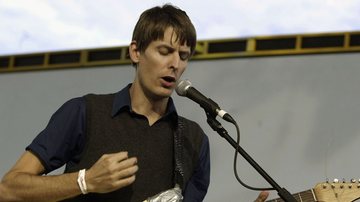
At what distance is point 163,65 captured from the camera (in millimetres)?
3557

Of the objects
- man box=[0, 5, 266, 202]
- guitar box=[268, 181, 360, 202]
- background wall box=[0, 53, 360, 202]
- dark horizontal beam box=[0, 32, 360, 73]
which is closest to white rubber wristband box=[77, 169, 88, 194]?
man box=[0, 5, 266, 202]

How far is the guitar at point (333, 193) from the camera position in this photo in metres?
4.21

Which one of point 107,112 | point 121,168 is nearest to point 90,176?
point 121,168

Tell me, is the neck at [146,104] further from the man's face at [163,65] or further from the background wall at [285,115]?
the background wall at [285,115]

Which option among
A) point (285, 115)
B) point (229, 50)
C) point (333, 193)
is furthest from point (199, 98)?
point (229, 50)

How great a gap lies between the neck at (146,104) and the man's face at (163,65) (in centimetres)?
5

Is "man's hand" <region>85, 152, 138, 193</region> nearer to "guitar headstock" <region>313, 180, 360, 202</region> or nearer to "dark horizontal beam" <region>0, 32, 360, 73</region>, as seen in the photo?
"guitar headstock" <region>313, 180, 360, 202</region>

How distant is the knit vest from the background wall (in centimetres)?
509

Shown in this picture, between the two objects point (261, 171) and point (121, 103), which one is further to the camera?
point (121, 103)

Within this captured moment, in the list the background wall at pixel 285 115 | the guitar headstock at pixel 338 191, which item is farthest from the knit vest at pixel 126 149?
the background wall at pixel 285 115

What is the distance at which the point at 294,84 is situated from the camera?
31.2 feet

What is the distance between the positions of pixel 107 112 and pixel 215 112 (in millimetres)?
557

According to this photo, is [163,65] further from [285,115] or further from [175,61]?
[285,115]

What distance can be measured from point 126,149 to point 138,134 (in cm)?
10
